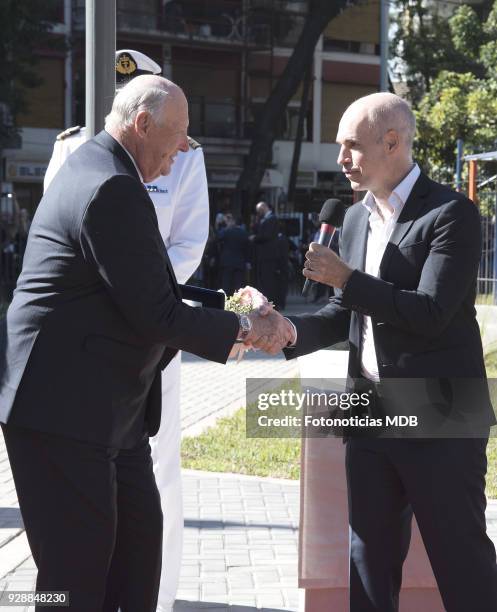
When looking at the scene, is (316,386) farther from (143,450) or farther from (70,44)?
(70,44)

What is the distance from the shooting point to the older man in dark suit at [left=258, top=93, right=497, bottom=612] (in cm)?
359

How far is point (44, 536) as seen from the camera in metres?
3.43

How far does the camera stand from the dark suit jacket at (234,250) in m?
21.5

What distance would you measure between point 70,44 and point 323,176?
44.5 feet

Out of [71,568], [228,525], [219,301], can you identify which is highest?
[219,301]

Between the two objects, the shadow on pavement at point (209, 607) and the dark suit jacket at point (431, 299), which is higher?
the dark suit jacket at point (431, 299)

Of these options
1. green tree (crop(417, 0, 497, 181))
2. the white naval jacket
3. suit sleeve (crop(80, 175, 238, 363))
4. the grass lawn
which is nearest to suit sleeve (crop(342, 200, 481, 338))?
suit sleeve (crop(80, 175, 238, 363))

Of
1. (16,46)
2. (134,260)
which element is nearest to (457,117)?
(16,46)

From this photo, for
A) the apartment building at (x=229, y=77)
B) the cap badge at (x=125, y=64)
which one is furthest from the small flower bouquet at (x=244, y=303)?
the apartment building at (x=229, y=77)

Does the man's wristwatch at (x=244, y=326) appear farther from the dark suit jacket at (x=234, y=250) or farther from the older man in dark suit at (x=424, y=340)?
the dark suit jacket at (x=234, y=250)

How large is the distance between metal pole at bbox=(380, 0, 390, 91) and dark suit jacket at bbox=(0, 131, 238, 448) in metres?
44.4

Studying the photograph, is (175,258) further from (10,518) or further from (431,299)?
(10,518)

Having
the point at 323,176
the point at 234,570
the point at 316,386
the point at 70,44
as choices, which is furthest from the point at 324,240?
the point at 323,176

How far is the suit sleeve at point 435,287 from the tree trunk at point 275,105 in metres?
28.6
